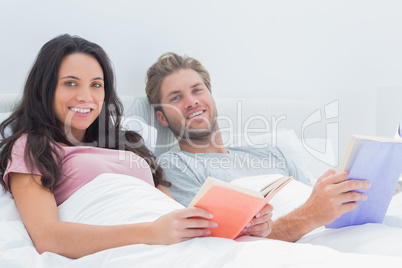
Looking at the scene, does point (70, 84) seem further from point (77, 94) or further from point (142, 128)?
point (142, 128)

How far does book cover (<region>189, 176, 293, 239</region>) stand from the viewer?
2.63ft

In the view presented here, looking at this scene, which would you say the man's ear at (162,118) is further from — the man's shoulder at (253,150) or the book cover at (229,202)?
the book cover at (229,202)

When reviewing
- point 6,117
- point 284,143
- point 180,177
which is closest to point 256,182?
point 180,177

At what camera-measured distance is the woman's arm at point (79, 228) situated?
85 centimetres

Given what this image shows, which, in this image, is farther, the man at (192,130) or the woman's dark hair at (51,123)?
the man at (192,130)

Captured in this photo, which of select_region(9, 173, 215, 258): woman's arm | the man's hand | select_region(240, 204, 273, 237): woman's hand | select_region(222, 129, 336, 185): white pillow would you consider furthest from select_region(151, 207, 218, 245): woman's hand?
select_region(222, 129, 336, 185): white pillow

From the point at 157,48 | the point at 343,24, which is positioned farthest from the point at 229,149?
the point at 343,24

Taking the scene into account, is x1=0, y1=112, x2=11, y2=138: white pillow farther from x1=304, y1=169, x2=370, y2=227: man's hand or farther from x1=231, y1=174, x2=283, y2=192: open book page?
x1=304, y1=169, x2=370, y2=227: man's hand

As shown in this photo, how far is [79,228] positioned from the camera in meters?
0.94

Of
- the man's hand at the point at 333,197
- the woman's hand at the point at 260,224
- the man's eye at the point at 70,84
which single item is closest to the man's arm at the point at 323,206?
the man's hand at the point at 333,197

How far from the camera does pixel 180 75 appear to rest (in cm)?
183

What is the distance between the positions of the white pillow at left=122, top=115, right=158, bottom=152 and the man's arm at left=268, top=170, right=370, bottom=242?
691 millimetres

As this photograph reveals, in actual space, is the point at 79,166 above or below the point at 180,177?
above

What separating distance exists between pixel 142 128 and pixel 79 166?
53 centimetres
